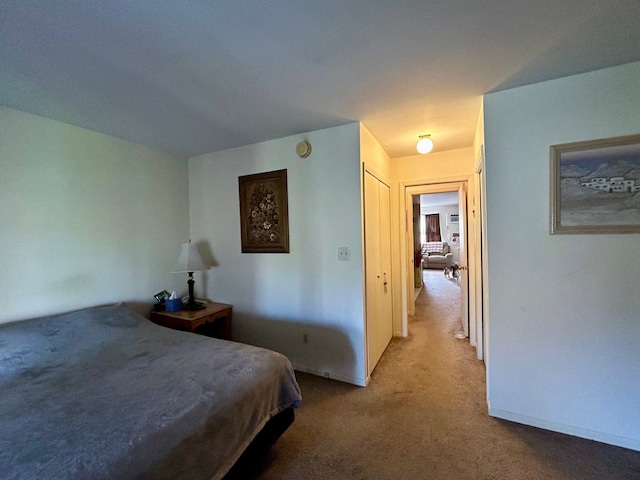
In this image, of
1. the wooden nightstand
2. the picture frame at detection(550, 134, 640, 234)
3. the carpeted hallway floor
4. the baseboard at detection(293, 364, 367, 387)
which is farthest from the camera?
the wooden nightstand

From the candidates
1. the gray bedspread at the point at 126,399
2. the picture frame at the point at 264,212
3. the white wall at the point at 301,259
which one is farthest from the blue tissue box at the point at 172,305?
the picture frame at the point at 264,212

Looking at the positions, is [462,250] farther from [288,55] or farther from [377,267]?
[288,55]

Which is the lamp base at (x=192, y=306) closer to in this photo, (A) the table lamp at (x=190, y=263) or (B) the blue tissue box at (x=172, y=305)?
(A) the table lamp at (x=190, y=263)

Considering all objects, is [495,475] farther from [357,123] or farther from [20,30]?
[20,30]

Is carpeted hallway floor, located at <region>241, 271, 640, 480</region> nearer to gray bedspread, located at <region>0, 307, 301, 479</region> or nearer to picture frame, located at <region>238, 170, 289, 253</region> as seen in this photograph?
gray bedspread, located at <region>0, 307, 301, 479</region>

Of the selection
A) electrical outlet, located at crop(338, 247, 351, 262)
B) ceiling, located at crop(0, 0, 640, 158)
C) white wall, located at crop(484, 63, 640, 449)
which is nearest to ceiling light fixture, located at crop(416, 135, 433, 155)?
ceiling, located at crop(0, 0, 640, 158)

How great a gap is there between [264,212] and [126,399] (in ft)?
6.45

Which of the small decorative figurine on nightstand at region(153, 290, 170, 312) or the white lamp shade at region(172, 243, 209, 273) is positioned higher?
Result: the white lamp shade at region(172, 243, 209, 273)

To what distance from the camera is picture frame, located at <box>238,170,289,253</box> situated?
9.28ft

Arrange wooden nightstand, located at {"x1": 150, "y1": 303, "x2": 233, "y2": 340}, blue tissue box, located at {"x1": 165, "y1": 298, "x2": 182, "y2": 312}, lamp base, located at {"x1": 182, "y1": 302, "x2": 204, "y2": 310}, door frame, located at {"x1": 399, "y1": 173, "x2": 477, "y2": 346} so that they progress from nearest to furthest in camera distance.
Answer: wooden nightstand, located at {"x1": 150, "y1": 303, "x2": 233, "y2": 340} < blue tissue box, located at {"x1": 165, "y1": 298, "x2": 182, "y2": 312} < lamp base, located at {"x1": 182, "y1": 302, "x2": 204, "y2": 310} < door frame, located at {"x1": 399, "y1": 173, "x2": 477, "y2": 346}

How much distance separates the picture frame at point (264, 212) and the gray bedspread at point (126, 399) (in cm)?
118

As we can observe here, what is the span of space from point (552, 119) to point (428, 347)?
2537 millimetres

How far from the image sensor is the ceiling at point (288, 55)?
4.01 ft

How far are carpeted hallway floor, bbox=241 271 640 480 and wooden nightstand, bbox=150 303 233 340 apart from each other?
987 mm
